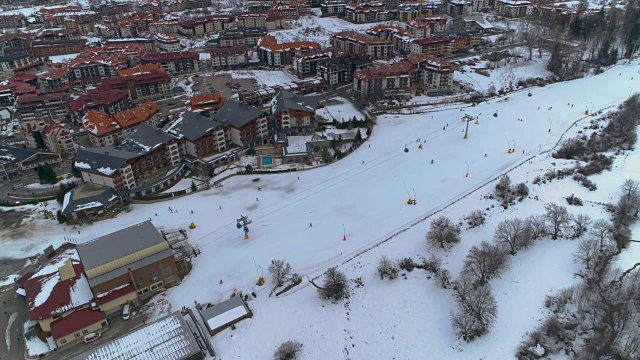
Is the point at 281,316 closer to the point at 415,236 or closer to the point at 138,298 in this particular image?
the point at 138,298

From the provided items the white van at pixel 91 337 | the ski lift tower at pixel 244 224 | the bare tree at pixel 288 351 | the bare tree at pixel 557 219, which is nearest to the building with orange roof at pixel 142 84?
the ski lift tower at pixel 244 224

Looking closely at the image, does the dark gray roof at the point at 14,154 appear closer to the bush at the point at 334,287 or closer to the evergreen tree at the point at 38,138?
the evergreen tree at the point at 38,138

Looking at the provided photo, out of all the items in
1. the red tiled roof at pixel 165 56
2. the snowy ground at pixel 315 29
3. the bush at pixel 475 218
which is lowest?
the bush at pixel 475 218

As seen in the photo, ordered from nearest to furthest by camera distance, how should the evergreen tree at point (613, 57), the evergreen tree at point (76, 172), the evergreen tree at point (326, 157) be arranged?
the evergreen tree at point (76, 172) < the evergreen tree at point (326, 157) < the evergreen tree at point (613, 57)

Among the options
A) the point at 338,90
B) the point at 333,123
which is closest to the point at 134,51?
the point at 338,90

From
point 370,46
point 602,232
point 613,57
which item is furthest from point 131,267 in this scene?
point 613,57

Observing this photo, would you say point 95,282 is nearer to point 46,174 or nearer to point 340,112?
point 46,174
